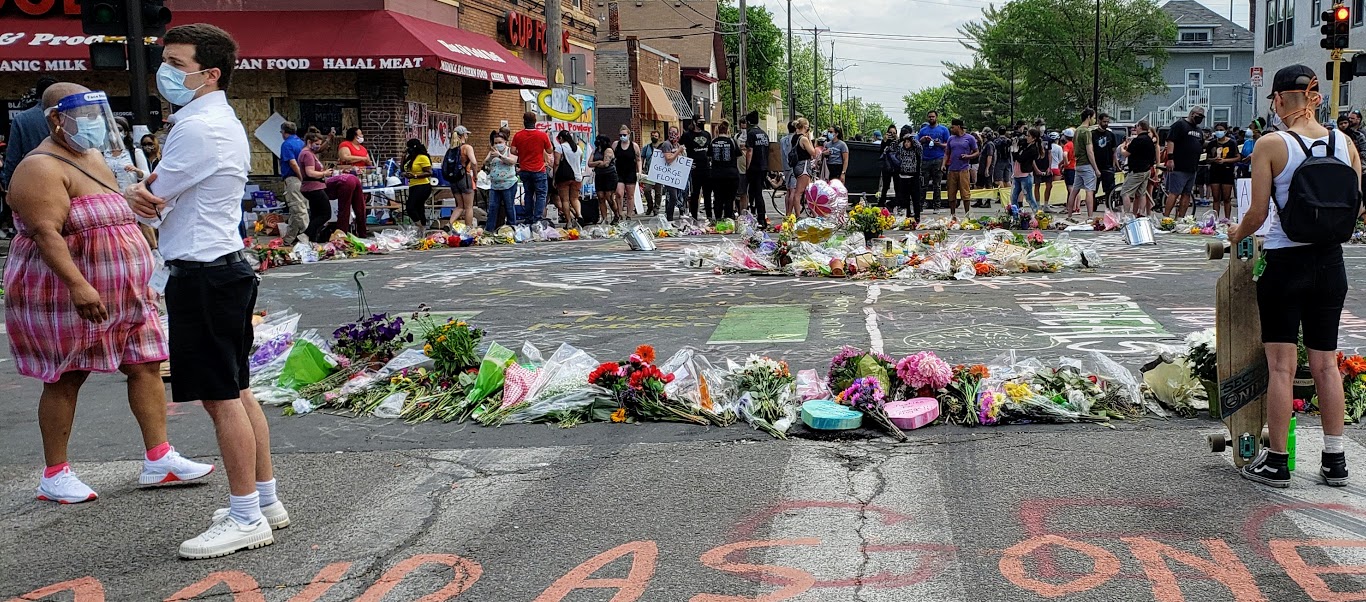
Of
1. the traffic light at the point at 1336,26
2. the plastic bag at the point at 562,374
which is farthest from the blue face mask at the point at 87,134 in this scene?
the traffic light at the point at 1336,26

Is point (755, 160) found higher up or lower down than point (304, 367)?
higher up

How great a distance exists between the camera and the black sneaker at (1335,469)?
4.83 metres

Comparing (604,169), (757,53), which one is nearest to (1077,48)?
(757,53)

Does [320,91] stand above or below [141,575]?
above

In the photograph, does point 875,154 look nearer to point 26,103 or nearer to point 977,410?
point 26,103

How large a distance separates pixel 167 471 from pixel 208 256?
1.40 meters

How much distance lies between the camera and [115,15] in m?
12.3

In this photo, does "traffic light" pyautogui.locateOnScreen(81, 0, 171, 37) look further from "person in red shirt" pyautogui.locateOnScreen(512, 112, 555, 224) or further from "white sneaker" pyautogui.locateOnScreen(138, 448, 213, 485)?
"white sneaker" pyautogui.locateOnScreen(138, 448, 213, 485)

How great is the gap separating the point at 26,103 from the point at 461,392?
25.8 feet

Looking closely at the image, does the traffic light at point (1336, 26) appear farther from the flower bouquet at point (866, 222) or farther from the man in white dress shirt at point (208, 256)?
the man in white dress shirt at point (208, 256)

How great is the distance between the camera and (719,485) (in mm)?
5078

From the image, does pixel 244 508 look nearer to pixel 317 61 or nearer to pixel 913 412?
pixel 913 412

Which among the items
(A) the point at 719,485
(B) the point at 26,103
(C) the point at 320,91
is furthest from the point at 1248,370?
(C) the point at 320,91

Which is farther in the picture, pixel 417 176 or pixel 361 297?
pixel 417 176
